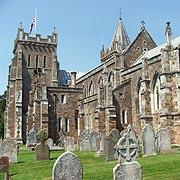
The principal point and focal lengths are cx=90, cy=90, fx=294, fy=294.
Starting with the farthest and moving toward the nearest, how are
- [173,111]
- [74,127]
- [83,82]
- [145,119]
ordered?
[83,82], [74,127], [145,119], [173,111]

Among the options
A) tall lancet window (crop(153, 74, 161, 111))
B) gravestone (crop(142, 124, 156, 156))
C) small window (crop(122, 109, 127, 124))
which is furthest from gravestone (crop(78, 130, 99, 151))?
small window (crop(122, 109, 127, 124))

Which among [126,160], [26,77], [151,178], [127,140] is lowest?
[151,178]

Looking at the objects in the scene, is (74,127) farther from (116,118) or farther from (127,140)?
(127,140)

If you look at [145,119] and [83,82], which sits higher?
[83,82]

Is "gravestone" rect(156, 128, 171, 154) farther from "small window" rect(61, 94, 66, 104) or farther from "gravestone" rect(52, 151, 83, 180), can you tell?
"small window" rect(61, 94, 66, 104)

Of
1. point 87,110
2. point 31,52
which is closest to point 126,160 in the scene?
point 87,110

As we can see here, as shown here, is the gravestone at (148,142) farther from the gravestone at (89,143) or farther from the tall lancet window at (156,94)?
the tall lancet window at (156,94)

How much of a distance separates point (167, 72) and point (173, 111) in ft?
10.1

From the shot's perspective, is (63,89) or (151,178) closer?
(151,178)

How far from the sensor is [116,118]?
28.2m

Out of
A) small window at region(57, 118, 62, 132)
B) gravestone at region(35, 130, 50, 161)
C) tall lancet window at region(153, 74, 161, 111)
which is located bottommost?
gravestone at region(35, 130, 50, 161)

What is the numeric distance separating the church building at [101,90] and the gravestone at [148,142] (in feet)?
23.7

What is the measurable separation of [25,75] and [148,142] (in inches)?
1284

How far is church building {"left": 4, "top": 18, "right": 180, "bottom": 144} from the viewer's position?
2327 centimetres
